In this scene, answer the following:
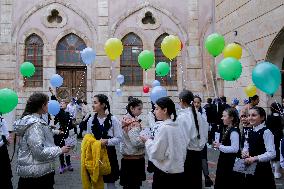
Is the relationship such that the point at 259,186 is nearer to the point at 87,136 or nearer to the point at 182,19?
the point at 87,136

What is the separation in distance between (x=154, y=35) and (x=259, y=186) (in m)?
14.9

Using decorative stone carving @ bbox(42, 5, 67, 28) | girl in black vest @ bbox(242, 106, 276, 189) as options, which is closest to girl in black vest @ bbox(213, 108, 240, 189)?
girl in black vest @ bbox(242, 106, 276, 189)

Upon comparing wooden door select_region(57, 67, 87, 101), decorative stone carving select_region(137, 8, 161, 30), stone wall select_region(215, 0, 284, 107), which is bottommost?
wooden door select_region(57, 67, 87, 101)

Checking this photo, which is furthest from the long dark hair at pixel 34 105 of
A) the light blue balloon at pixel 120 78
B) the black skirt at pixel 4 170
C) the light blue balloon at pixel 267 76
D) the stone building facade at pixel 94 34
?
the stone building facade at pixel 94 34

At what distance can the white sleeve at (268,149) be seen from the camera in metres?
4.81

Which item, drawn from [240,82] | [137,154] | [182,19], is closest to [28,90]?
[182,19]

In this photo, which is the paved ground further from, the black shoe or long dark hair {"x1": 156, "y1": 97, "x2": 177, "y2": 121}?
long dark hair {"x1": 156, "y1": 97, "x2": 177, "y2": 121}

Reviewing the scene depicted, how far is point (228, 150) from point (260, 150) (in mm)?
532

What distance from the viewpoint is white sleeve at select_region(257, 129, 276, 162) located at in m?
4.81

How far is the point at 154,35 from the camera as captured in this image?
19.3m

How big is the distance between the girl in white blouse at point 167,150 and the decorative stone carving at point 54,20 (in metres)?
15.7

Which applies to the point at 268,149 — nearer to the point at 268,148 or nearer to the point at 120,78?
the point at 268,148

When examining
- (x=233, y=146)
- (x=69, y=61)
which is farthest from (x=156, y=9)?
(x=233, y=146)

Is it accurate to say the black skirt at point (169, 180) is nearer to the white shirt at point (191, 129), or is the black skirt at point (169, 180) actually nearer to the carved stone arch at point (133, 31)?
the white shirt at point (191, 129)
